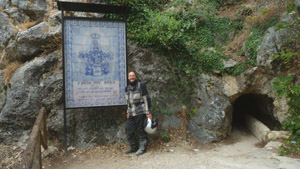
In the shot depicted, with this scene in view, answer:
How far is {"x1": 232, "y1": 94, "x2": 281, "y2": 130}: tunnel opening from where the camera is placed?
6.68 metres

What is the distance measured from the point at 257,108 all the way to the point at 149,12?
510 centimetres

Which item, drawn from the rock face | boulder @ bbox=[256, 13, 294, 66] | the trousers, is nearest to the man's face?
the trousers

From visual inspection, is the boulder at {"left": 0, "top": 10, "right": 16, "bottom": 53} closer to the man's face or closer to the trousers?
the man's face

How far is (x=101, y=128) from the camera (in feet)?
19.3

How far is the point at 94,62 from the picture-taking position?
5.37 meters

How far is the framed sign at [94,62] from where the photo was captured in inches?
204

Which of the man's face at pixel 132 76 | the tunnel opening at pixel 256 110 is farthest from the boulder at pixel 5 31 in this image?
the tunnel opening at pixel 256 110

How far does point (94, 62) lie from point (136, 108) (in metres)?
1.59

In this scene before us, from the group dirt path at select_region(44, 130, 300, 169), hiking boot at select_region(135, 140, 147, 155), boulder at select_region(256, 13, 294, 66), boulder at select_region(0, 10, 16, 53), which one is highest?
boulder at select_region(0, 10, 16, 53)

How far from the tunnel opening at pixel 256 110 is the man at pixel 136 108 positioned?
3.91 meters

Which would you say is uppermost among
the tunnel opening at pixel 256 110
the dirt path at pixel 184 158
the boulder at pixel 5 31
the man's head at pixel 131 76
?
the boulder at pixel 5 31

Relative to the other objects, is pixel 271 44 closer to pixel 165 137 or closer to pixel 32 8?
pixel 165 137

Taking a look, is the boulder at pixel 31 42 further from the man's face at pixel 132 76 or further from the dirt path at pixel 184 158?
the dirt path at pixel 184 158

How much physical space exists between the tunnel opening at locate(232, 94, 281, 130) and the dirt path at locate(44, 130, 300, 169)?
1.33 meters
